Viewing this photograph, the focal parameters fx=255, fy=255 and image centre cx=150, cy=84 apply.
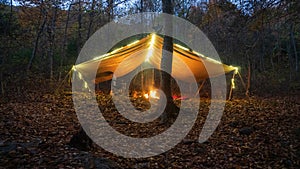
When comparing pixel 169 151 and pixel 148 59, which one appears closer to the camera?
pixel 169 151

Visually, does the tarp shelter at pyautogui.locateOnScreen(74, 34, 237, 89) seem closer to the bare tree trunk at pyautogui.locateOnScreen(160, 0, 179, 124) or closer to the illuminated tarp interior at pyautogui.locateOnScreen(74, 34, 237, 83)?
the illuminated tarp interior at pyautogui.locateOnScreen(74, 34, 237, 83)

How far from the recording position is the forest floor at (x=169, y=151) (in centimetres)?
297

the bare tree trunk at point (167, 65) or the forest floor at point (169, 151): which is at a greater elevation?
the bare tree trunk at point (167, 65)

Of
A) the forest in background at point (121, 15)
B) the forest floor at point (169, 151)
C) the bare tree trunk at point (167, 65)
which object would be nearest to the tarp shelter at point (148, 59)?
the forest in background at point (121, 15)

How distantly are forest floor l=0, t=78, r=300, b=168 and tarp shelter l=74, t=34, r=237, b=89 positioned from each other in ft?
6.70

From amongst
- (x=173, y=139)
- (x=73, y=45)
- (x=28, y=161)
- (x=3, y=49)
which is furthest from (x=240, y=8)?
(x=73, y=45)

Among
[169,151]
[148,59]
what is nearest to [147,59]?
[148,59]

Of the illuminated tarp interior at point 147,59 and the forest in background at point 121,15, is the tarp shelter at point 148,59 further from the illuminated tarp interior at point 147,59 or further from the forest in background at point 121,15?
the forest in background at point 121,15

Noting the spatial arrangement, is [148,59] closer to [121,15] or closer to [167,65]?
[167,65]

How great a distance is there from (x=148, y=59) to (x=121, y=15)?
6922 mm

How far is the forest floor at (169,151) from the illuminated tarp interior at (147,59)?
2047mm

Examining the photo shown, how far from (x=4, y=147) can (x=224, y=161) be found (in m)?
2.87

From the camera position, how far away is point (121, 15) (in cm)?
1494

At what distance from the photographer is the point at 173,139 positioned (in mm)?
4559
